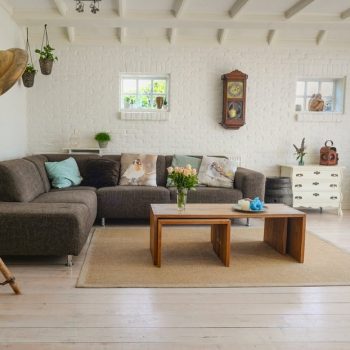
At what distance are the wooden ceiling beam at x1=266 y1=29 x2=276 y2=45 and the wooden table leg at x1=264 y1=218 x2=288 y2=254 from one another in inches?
113

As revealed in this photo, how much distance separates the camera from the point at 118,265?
337cm

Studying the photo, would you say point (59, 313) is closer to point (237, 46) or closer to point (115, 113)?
point (115, 113)

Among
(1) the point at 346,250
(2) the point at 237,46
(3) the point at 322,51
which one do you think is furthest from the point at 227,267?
(3) the point at 322,51

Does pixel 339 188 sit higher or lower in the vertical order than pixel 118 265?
higher

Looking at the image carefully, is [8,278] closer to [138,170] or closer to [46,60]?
[138,170]

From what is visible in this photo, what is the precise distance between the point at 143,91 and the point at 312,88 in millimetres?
2553

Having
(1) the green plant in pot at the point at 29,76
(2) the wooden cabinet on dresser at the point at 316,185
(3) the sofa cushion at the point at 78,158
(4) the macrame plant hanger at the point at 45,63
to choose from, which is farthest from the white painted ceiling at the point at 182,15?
(2) the wooden cabinet on dresser at the point at 316,185

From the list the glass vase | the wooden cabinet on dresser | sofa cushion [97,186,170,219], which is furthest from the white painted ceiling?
the glass vase

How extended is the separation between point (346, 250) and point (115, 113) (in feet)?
11.5

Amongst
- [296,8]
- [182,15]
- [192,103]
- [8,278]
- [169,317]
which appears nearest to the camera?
[169,317]

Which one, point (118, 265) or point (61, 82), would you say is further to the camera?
point (61, 82)

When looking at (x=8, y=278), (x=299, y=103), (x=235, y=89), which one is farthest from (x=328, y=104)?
(x=8, y=278)

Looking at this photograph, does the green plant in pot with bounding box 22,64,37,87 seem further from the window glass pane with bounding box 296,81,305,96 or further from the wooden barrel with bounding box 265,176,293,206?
the window glass pane with bounding box 296,81,305,96

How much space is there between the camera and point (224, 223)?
340 cm
